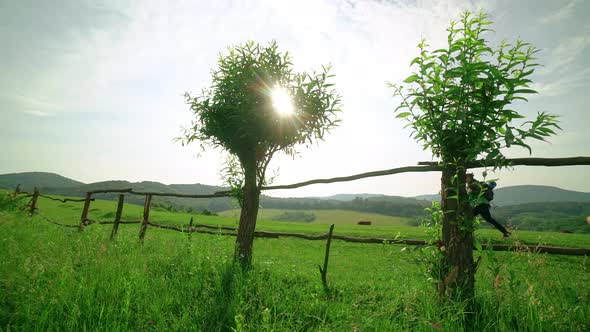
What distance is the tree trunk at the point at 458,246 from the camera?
115 inches

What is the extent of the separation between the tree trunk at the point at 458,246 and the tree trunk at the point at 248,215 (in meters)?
3.72

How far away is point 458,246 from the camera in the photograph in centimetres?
301

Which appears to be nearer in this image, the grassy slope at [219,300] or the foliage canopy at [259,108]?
the grassy slope at [219,300]

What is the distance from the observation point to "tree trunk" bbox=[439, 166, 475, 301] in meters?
2.93

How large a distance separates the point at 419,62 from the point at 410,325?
2758 mm

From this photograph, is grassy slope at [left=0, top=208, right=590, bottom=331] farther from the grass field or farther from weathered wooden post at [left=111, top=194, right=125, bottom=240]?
weathered wooden post at [left=111, top=194, right=125, bottom=240]

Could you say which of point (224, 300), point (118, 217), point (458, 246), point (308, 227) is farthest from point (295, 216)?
point (458, 246)

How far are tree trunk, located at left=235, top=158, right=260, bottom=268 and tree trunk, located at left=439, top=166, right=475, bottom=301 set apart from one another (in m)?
3.72

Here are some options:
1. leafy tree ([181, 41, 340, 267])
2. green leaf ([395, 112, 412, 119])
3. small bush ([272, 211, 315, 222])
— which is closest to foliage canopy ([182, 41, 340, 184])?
leafy tree ([181, 41, 340, 267])

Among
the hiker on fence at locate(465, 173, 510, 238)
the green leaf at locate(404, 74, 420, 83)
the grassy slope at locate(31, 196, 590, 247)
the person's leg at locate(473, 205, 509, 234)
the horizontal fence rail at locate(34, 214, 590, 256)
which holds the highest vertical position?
the green leaf at locate(404, 74, 420, 83)

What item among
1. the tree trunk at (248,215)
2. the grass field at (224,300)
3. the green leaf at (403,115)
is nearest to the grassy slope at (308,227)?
the tree trunk at (248,215)

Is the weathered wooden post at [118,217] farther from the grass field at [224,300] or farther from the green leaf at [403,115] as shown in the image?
the green leaf at [403,115]

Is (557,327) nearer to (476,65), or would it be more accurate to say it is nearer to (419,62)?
(476,65)

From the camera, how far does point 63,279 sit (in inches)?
136
